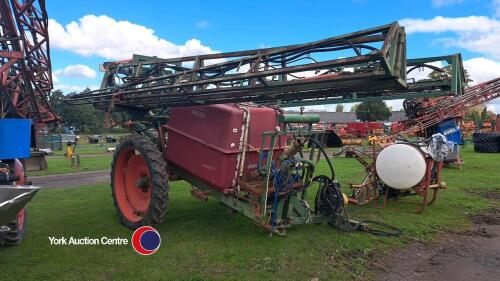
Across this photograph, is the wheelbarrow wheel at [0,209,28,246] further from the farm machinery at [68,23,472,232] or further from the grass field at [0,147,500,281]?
the farm machinery at [68,23,472,232]

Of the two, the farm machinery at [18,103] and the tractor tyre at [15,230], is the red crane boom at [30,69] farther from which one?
the tractor tyre at [15,230]

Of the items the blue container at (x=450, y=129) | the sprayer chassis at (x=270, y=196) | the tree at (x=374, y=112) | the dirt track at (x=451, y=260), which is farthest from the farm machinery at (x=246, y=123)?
the tree at (x=374, y=112)

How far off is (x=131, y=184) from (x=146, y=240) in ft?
6.19

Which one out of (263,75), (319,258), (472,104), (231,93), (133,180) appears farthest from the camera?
(472,104)

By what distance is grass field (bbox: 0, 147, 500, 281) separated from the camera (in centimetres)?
512

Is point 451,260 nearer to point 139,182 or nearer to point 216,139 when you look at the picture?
point 216,139

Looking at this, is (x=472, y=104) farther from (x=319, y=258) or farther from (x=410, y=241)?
(x=319, y=258)

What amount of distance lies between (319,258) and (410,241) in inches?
73.2

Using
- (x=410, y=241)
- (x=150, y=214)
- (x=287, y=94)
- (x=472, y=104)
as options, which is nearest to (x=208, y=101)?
(x=287, y=94)

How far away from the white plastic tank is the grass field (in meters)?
0.65

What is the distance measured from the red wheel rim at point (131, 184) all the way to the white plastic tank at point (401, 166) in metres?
4.70

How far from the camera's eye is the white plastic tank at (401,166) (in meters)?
8.24

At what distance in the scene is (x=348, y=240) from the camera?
646 cm

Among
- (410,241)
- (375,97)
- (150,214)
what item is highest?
(375,97)
